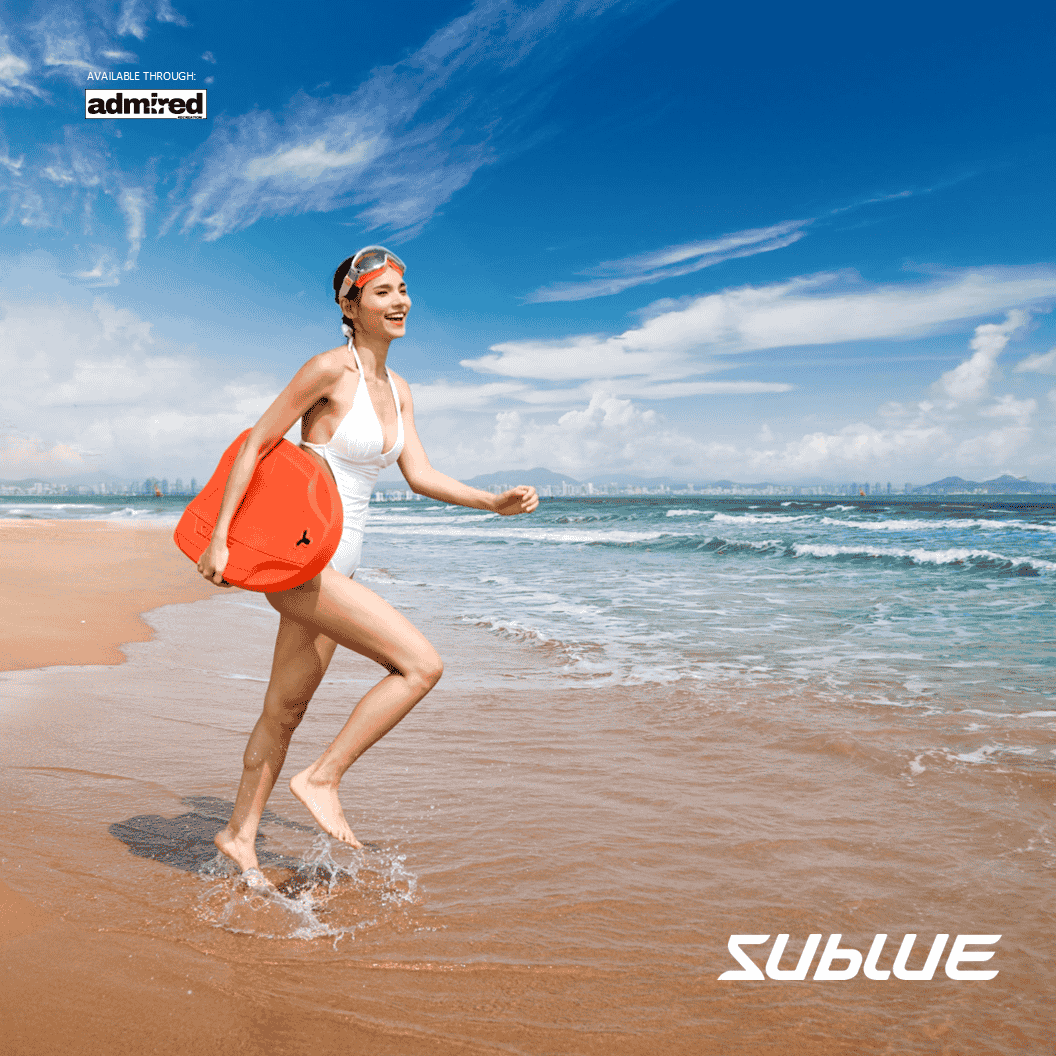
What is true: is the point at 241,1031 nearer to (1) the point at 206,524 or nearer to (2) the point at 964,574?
(1) the point at 206,524

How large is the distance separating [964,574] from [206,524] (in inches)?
720

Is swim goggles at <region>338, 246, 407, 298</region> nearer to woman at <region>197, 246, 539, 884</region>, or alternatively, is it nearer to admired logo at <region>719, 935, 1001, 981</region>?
woman at <region>197, 246, 539, 884</region>

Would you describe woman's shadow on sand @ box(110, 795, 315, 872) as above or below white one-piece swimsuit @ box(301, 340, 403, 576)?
below

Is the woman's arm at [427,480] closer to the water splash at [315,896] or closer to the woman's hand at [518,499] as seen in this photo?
the woman's hand at [518,499]

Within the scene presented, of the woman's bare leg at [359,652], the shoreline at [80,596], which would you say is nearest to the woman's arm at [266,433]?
the woman's bare leg at [359,652]

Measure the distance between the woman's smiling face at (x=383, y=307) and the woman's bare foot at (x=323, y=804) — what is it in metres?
1.62

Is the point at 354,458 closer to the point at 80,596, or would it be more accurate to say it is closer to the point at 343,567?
the point at 343,567

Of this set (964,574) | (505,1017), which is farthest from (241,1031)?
(964,574)

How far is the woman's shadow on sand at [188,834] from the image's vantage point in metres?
3.18

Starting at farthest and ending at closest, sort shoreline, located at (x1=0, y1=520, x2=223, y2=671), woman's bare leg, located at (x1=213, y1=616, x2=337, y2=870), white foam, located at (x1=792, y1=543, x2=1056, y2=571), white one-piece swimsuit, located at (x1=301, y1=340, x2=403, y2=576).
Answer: white foam, located at (x1=792, y1=543, x2=1056, y2=571) → shoreline, located at (x1=0, y1=520, x2=223, y2=671) → woman's bare leg, located at (x1=213, y1=616, x2=337, y2=870) → white one-piece swimsuit, located at (x1=301, y1=340, x2=403, y2=576)

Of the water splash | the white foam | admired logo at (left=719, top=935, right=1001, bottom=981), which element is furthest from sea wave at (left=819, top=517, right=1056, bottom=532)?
the water splash

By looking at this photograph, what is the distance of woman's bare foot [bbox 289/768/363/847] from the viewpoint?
295cm

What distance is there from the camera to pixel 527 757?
4629 millimetres

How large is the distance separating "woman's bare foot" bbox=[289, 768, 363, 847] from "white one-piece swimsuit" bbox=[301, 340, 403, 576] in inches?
31.3
